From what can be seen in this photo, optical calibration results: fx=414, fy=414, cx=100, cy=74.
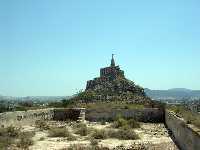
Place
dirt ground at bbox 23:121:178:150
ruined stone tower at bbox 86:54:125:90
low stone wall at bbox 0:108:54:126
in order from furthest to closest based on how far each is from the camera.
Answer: ruined stone tower at bbox 86:54:125:90 → low stone wall at bbox 0:108:54:126 → dirt ground at bbox 23:121:178:150

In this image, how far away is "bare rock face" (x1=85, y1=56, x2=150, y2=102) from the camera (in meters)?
58.3

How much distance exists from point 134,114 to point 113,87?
3023 cm

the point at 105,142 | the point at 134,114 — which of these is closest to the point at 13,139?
the point at 105,142

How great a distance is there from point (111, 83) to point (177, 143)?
46.2m

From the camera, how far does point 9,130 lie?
22.5m

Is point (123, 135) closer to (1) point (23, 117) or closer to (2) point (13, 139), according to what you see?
(2) point (13, 139)

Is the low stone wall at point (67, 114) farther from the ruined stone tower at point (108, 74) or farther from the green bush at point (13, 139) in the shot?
the ruined stone tower at point (108, 74)

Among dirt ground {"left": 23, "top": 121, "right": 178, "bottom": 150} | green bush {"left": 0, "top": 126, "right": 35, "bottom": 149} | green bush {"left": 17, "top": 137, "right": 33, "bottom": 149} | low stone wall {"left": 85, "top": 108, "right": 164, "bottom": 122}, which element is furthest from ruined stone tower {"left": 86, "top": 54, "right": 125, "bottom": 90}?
green bush {"left": 17, "top": 137, "right": 33, "bottom": 149}

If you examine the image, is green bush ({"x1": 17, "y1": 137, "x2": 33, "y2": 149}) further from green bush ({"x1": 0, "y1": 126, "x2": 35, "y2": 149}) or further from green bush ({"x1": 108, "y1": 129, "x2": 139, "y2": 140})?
green bush ({"x1": 108, "y1": 129, "x2": 139, "y2": 140})

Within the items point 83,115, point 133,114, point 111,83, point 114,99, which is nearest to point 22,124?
point 83,115

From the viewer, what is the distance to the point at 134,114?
34.1m

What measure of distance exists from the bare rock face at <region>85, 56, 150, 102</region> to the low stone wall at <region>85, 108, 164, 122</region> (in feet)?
68.2

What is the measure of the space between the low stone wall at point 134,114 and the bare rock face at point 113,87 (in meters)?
20.8

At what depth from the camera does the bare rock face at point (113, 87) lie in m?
58.3
